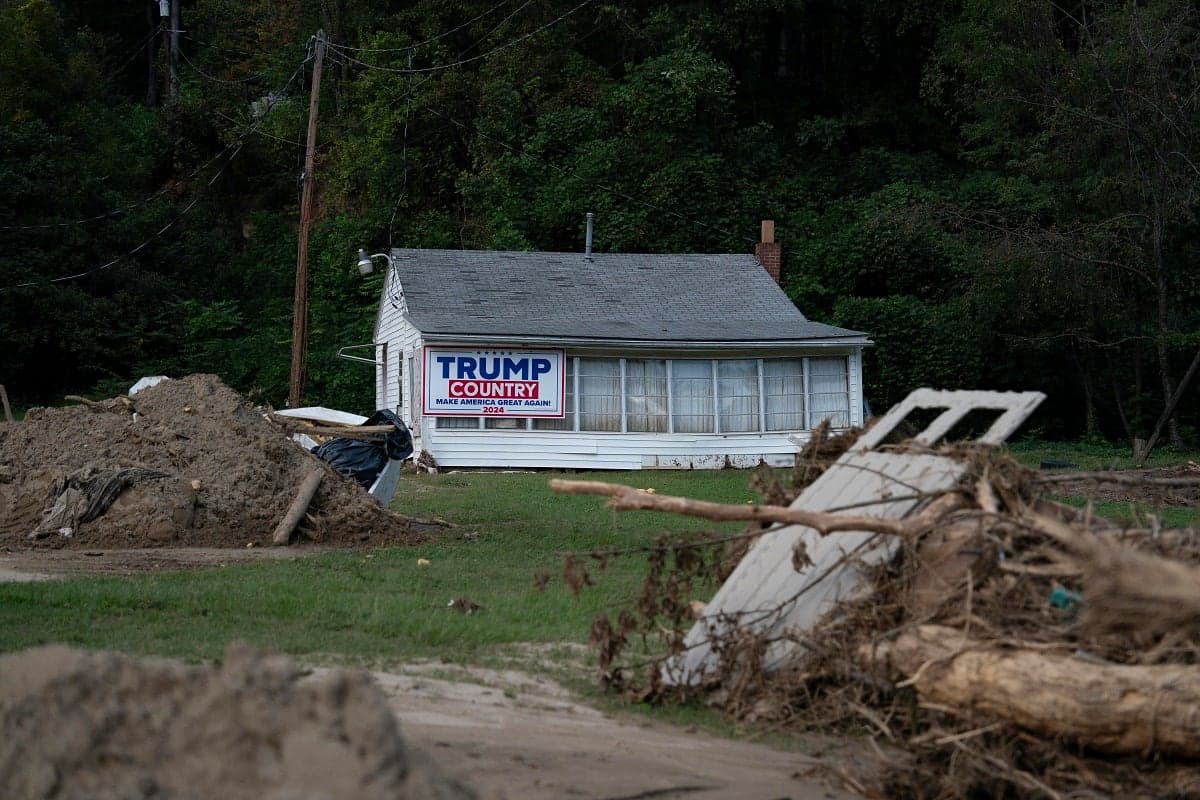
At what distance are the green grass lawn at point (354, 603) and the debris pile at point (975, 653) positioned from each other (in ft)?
6.10

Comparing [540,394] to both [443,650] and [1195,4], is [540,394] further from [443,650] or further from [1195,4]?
[1195,4]

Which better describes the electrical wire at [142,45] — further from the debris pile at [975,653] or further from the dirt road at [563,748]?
the debris pile at [975,653]

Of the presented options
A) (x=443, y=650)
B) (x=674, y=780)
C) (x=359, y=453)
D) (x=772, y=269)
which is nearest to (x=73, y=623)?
(x=443, y=650)

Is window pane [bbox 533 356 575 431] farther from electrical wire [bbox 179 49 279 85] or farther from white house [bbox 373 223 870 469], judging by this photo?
electrical wire [bbox 179 49 279 85]

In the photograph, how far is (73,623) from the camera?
9148 millimetres

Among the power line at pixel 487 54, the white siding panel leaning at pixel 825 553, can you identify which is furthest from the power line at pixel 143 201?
the white siding panel leaning at pixel 825 553

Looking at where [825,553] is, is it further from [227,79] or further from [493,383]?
[227,79]

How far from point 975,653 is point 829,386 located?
21.8 m

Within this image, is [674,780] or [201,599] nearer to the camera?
[674,780]

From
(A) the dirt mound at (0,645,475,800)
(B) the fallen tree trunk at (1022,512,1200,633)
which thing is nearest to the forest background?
(B) the fallen tree trunk at (1022,512,1200,633)

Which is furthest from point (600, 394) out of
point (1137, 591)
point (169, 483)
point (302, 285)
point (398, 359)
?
point (1137, 591)

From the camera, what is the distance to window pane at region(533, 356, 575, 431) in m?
26.2

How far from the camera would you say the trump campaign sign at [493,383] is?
25.6 metres

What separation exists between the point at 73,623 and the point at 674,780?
203 inches
